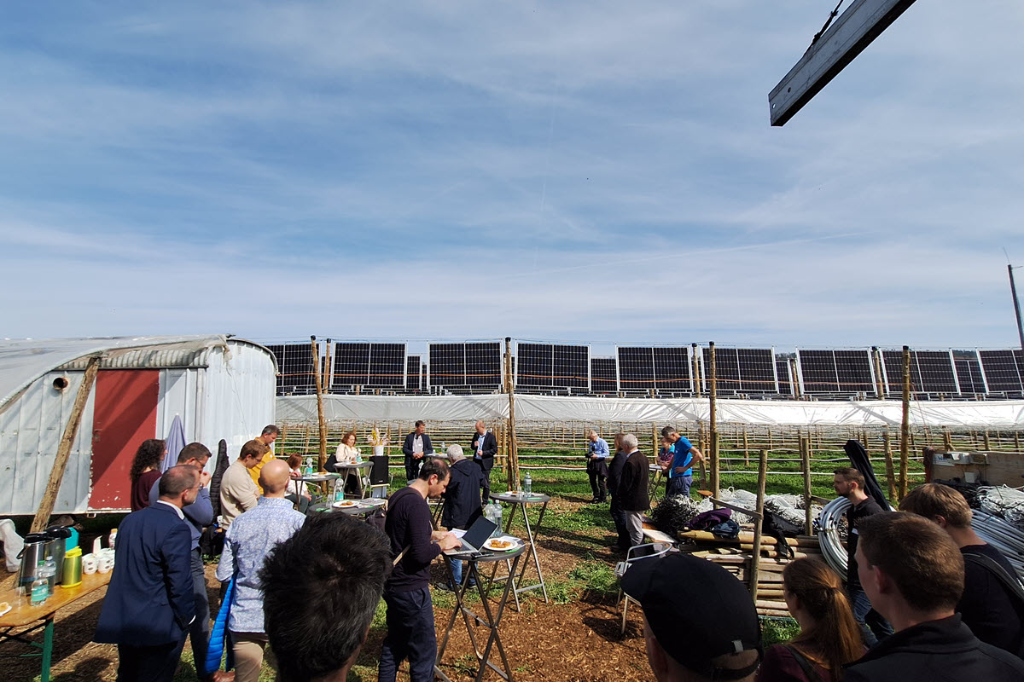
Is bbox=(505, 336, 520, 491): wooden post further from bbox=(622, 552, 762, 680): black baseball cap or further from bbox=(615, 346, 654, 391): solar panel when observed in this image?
bbox=(615, 346, 654, 391): solar panel

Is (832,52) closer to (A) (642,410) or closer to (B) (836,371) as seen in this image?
(A) (642,410)

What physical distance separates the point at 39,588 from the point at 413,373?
82.4 feet

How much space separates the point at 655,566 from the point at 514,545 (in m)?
3.67

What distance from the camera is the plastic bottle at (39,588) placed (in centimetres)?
396

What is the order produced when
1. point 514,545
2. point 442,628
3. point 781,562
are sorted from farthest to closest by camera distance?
point 781,562
point 442,628
point 514,545

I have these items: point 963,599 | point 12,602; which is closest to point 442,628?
point 12,602

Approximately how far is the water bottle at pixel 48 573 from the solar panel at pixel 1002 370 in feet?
151

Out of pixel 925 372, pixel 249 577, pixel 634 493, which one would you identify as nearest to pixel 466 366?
pixel 634 493

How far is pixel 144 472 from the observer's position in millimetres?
4758

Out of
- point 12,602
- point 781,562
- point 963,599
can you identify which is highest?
point 963,599

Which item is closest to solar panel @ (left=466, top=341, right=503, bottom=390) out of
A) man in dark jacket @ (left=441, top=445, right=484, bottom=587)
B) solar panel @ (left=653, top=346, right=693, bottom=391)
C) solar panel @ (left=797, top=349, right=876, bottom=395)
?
solar panel @ (left=653, top=346, right=693, bottom=391)

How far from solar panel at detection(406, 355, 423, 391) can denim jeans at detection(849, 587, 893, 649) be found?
82.7 ft

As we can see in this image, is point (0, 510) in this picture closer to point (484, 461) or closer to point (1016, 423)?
point (484, 461)

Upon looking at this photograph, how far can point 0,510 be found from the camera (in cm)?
847
